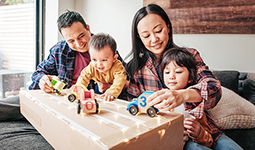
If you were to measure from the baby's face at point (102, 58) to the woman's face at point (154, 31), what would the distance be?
23 centimetres

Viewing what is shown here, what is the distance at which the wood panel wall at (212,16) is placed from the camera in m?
1.83

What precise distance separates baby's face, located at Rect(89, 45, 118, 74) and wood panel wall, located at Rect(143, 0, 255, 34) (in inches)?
50.3

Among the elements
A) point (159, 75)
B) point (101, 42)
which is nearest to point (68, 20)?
point (101, 42)

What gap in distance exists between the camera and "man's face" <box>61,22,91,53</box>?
1.22 m

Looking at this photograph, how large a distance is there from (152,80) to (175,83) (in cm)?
23

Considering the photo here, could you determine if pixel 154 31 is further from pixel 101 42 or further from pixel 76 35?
pixel 76 35

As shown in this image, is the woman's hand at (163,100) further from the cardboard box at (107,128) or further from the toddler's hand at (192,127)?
the toddler's hand at (192,127)

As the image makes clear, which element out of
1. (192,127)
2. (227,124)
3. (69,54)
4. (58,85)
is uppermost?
(69,54)

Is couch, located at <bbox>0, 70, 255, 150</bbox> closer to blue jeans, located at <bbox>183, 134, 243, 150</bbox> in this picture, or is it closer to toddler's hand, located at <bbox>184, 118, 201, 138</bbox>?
blue jeans, located at <bbox>183, 134, 243, 150</bbox>

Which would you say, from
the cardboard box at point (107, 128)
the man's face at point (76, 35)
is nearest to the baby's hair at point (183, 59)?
the cardboard box at point (107, 128)

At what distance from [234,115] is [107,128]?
3.48 ft

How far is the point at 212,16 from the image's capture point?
6.47ft

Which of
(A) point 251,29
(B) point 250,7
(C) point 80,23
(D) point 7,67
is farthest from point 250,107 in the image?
(D) point 7,67

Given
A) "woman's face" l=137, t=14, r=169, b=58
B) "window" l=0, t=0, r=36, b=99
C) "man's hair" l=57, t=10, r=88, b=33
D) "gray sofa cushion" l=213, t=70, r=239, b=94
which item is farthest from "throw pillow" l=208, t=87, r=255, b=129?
"window" l=0, t=0, r=36, b=99
